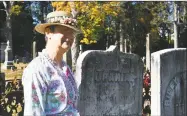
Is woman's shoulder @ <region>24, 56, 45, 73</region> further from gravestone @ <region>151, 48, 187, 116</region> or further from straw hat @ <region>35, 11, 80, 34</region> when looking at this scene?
gravestone @ <region>151, 48, 187, 116</region>

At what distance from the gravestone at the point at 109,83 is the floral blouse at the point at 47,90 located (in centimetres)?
394

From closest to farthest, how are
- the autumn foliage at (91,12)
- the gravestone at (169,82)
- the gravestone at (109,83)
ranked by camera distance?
1. the gravestone at (109,83)
2. the gravestone at (169,82)
3. the autumn foliage at (91,12)

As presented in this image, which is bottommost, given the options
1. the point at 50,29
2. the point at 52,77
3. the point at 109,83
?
the point at 109,83

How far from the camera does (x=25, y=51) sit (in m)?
44.7

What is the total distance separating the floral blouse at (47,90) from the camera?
2355mm

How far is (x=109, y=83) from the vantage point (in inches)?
275

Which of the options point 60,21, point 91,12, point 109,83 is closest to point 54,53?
point 60,21

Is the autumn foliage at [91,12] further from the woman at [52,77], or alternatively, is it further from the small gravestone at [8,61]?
the woman at [52,77]

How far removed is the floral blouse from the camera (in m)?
2.36

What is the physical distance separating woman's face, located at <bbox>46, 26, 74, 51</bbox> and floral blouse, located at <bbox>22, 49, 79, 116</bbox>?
98mm

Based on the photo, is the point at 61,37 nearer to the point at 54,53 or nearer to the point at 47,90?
the point at 54,53

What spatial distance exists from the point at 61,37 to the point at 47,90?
1.14 ft

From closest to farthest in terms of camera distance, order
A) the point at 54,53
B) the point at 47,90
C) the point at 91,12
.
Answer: the point at 47,90
the point at 54,53
the point at 91,12

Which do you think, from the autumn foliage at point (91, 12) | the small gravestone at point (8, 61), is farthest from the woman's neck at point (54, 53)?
the small gravestone at point (8, 61)
